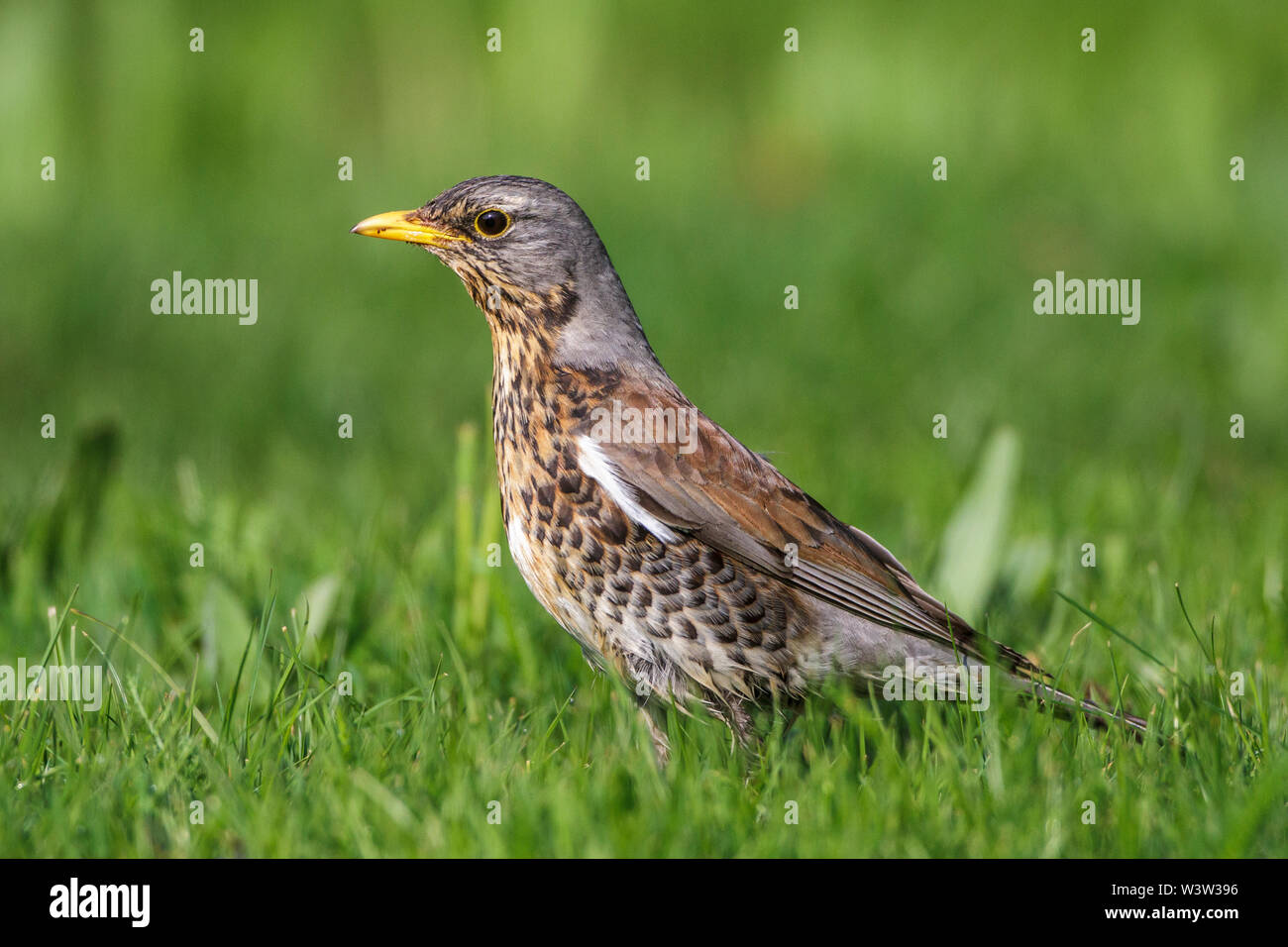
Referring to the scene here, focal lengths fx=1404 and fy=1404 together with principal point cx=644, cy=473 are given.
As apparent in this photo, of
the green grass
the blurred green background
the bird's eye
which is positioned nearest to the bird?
the bird's eye

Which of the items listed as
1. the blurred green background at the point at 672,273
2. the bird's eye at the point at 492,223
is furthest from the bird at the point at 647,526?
the blurred green background at the point at 672,273

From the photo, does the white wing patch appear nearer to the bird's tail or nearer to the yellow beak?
the yellow beak

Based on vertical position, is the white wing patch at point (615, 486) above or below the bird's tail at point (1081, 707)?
above

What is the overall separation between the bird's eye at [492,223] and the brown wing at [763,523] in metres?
0.75

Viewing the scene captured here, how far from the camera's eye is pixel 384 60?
40.9ft

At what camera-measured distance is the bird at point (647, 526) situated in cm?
427

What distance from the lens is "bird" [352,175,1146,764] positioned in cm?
427

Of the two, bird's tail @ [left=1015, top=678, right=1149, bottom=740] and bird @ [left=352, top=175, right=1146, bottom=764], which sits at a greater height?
bird @ [left=352, top=175, right=1146, bottom=764]

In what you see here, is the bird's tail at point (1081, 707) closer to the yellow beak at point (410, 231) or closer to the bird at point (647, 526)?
the bird at point (647, 526)

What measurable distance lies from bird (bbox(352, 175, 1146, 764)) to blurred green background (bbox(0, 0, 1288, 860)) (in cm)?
80

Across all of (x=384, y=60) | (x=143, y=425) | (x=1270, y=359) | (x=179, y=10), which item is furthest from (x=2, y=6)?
(x=1270, y=359)

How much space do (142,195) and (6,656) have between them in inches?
303
